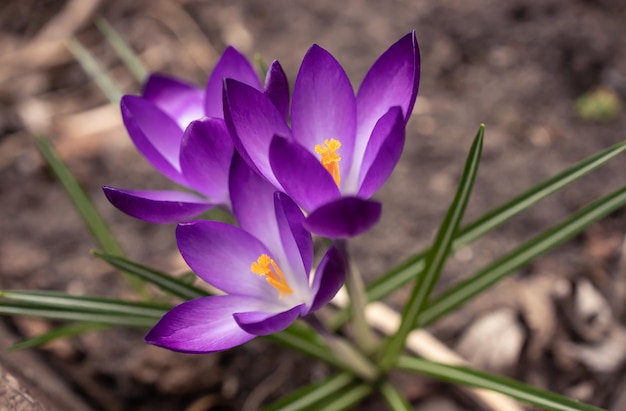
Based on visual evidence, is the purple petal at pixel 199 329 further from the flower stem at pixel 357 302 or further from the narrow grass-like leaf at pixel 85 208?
the narrow grass-like leaf at pixel 85 208

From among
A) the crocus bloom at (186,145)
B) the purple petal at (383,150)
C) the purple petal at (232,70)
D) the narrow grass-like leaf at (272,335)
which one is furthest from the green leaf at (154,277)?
the purple petal at (383,150)

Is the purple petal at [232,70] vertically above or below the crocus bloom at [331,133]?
above

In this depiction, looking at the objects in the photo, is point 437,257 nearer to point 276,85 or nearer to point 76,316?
point 276,85

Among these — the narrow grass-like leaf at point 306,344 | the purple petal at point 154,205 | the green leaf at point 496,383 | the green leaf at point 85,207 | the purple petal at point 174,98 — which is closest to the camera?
the purple petal at point 154,205

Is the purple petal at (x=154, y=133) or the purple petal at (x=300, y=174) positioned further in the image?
the purple petal at (x=154, y=133)

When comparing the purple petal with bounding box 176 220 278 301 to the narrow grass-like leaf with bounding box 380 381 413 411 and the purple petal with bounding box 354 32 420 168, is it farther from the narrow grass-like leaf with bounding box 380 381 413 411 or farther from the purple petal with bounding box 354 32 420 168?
the narrow grass-like leaf with bounding box 380 381 413 411

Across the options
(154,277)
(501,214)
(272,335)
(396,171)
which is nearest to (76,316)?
(154,277)

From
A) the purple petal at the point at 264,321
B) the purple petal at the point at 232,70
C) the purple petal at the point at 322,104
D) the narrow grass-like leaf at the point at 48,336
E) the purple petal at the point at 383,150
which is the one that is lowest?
the purple petal at the point at 264,321

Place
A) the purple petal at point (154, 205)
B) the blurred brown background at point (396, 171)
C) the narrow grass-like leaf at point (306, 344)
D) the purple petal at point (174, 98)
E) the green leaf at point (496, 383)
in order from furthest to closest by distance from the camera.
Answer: the blurred brown background at point (396, 171) < the narrow grass-like leaf at point (306, 344) < the purple petal at point (174, 98) < the green leaf at point (496, 383) < the purple petal at point (154, 205)
